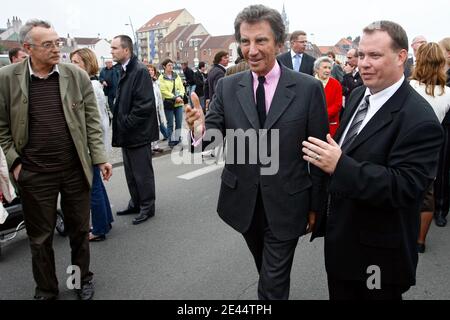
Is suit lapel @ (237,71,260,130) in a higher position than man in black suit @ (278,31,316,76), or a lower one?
lower

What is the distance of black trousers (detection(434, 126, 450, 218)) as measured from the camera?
14.0 feet

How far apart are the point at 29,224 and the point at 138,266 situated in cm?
112

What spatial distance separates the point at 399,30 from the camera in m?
1.86

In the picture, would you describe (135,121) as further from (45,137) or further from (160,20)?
(160,20)

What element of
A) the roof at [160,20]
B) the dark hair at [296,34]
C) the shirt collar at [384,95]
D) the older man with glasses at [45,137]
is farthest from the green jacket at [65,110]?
the roof at [160,20]

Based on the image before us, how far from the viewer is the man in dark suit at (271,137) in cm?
221

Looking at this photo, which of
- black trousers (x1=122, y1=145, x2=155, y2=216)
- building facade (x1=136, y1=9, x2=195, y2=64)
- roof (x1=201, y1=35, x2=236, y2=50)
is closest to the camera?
black trousers (x1=122, y1=145, x2=155, y2=216)

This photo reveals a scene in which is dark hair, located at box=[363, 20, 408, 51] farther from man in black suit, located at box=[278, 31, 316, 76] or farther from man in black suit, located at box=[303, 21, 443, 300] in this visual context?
man in black suit, located at box=[278, 31, 316, 76]

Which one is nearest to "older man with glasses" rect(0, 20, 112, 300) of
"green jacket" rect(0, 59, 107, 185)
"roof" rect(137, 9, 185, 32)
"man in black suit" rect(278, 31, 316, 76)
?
"green jacket" rect(0, 59, 107, 185)

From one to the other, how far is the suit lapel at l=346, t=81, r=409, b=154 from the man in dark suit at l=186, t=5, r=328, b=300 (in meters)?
0.40

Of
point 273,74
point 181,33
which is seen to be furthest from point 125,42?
point 181,33

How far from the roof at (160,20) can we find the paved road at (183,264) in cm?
10626

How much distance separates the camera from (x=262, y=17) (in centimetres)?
217

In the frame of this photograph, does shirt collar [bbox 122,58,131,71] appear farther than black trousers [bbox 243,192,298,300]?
Yes
